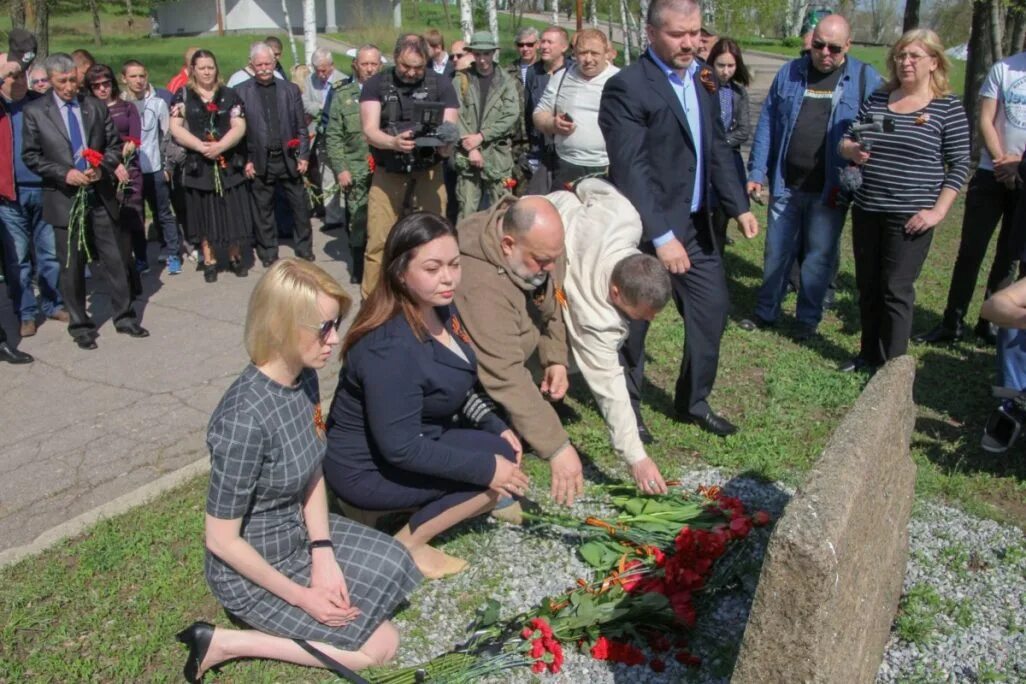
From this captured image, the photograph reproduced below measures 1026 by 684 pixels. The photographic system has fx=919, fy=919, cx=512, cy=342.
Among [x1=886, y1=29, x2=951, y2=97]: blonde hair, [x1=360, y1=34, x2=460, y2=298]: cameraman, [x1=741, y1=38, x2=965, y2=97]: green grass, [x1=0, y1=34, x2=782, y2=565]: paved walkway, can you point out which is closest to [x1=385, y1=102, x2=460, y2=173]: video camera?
[x1=360, y1=34, x2=460, y2=298]: cameraman

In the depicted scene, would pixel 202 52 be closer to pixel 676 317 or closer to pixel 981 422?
pixel 676 317

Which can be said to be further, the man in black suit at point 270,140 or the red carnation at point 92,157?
the man in black suit at point 270,140

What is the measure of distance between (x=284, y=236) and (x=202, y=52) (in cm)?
263

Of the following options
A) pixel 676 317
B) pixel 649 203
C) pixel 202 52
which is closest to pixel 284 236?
pixel 202 52

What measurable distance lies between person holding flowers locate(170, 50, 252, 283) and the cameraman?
1541 millimetres

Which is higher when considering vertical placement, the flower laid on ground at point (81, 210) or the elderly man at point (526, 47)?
the elderly man at point (526, 47)

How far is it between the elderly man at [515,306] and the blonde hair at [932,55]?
2.98 m

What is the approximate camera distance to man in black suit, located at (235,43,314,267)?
27.1 ft

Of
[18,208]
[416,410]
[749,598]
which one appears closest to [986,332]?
[749,598]

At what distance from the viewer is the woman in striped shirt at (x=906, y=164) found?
18.1 ft

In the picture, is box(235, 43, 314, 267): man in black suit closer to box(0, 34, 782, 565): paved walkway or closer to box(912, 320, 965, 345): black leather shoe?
box(0, 34, 782, 565): paved walkway

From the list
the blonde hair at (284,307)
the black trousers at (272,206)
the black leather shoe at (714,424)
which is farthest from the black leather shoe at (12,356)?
the black leather shoe at (714,424)

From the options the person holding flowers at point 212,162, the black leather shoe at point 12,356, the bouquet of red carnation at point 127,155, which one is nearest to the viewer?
the black leather shoe at point 12,356

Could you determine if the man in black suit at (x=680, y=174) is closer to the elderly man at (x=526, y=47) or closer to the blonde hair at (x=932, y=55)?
the blonde hair at (x=932, y=55)
